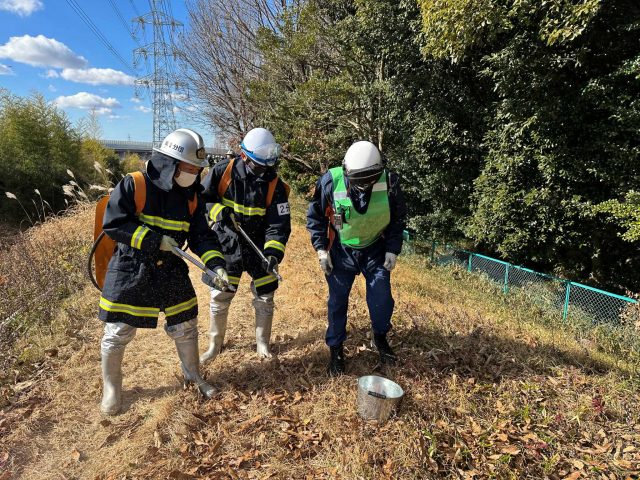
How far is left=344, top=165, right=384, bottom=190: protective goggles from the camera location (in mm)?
2980

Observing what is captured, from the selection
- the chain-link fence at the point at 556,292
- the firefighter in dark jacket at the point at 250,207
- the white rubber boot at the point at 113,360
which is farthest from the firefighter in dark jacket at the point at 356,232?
Answer: the chain-link fence at the point at 556,292

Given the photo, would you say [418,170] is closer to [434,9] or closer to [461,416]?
[434,9]

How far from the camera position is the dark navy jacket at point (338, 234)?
10.5ft

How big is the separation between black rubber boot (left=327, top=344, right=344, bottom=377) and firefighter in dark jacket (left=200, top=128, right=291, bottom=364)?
32.3 inches

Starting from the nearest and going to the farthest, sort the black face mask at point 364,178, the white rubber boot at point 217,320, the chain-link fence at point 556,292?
the black face mask at point 364,178
the white rubber boot at point 217,320
the chain-link fence at point 556,292

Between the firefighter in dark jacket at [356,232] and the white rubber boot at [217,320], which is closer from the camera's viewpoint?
the firefighter in dark jacket at [356,232]

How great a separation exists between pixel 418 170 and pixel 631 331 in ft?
17.7

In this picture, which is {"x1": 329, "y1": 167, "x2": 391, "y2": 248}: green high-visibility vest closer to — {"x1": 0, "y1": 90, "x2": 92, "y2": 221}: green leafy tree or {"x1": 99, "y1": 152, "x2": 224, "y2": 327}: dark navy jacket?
{"x1": 99, "y1": 152, "x2": 224, "y2": 327}: dark navy jacket

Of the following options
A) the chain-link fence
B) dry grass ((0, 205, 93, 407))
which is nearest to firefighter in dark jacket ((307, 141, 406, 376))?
dry grass ((0, 205, 93, 407))

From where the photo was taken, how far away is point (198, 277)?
6.58m

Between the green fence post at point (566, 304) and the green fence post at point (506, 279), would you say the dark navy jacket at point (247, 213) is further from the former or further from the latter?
the green fence post at point (506, 279)

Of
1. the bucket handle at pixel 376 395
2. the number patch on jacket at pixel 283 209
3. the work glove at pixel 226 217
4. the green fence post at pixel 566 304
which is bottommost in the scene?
the green fence post at pixel 566 304

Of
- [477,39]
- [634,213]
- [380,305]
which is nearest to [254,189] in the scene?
[380,305]

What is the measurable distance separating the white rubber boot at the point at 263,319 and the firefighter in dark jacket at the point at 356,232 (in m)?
0.62
